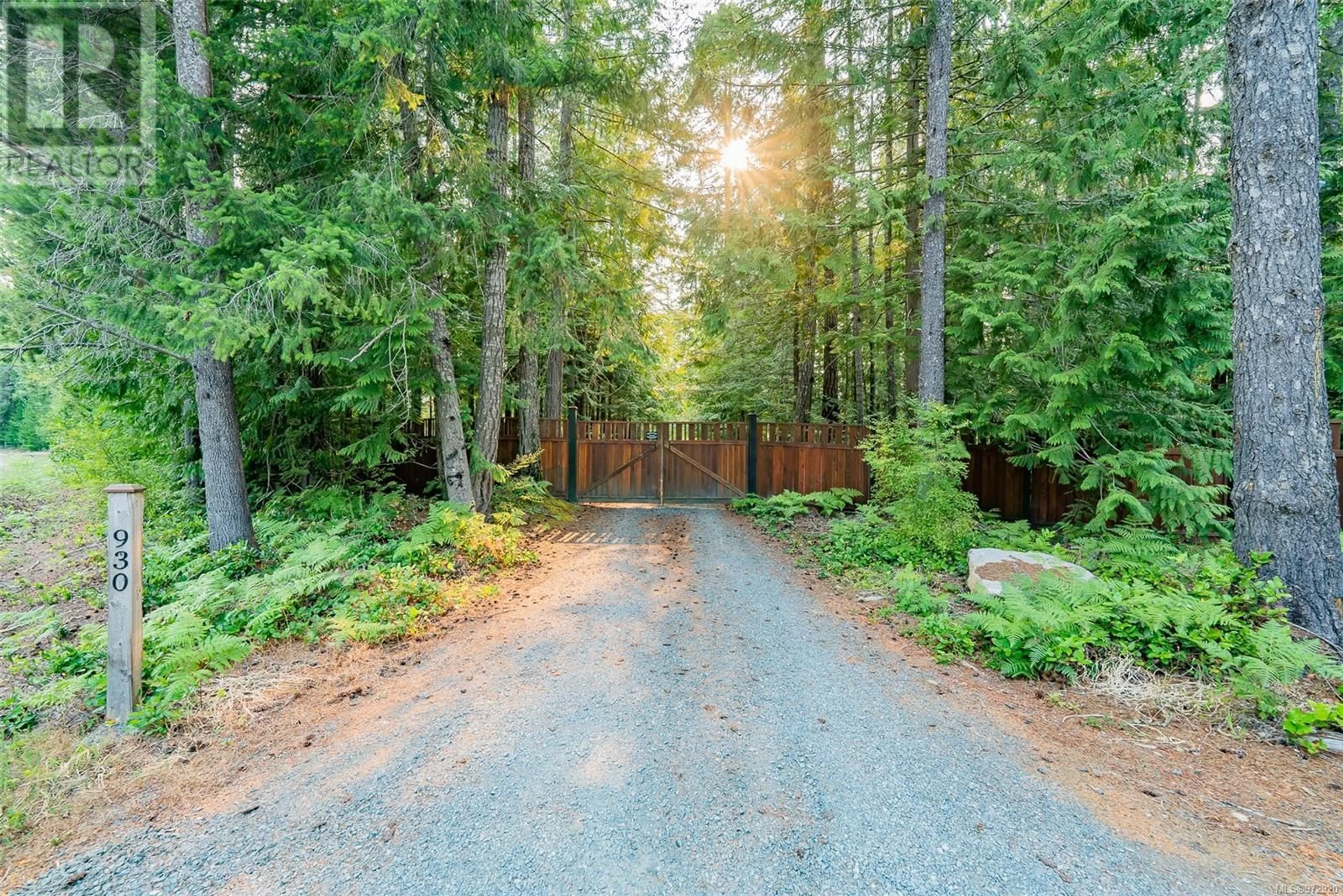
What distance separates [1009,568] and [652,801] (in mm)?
3816

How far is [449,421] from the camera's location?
263 inches

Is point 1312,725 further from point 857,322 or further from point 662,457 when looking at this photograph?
point 857,322

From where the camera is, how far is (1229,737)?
272cm

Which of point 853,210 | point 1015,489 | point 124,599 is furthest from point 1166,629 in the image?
point 853,210

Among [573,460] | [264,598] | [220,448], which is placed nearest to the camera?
[264,598]

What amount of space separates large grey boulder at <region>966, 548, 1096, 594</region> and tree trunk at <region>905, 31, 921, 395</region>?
3501 millimetres

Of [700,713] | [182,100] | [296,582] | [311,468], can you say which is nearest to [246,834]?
[700,713]

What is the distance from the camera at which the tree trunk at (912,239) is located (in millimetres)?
8164

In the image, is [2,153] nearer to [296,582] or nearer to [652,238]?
[296,582]

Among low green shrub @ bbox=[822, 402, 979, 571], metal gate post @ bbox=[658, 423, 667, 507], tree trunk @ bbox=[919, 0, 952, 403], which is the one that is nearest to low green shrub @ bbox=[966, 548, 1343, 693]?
low green shrub @ bbox=[822, 402, 979, 571]

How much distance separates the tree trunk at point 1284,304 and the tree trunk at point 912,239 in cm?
422

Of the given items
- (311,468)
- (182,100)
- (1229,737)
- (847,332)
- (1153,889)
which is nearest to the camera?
(1153,889)

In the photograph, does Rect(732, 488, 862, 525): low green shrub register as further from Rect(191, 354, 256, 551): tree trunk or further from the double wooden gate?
Rect(191, 354, 256, 551): tree trunk

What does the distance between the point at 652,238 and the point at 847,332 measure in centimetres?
467
